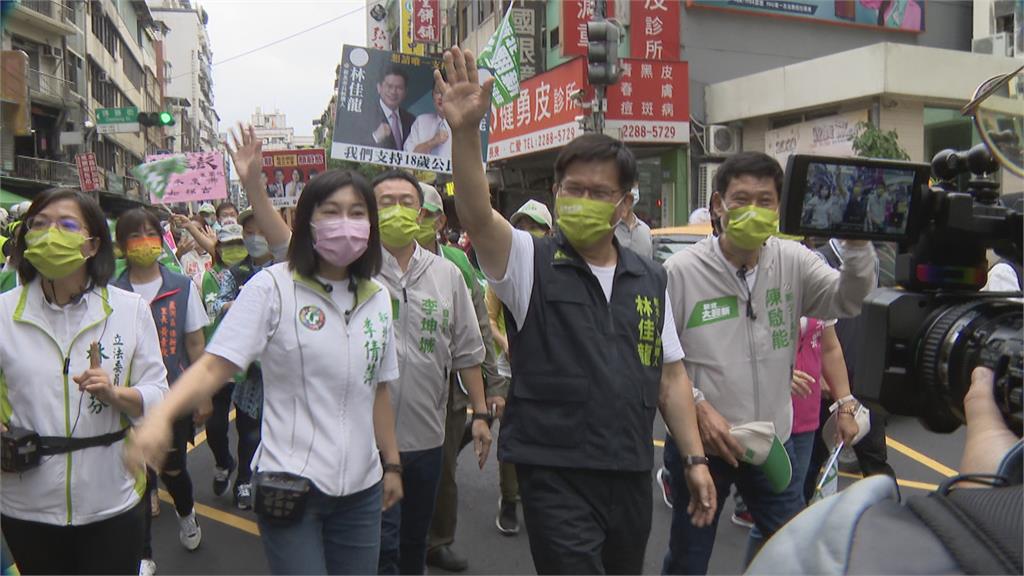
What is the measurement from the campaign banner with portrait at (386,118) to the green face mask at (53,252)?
3.39 metres

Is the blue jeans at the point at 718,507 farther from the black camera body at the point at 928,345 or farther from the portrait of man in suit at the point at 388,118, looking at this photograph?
the portrait of man in suit at the point at 388,118

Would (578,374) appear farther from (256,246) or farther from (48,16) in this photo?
(48,16)

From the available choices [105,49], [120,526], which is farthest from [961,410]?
[105,49]

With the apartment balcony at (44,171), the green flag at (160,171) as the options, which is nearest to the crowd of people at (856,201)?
the green flag at (160,171)

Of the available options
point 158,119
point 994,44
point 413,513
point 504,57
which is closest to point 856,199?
point 413,513

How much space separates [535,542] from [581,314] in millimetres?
712

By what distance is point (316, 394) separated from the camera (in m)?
2.56

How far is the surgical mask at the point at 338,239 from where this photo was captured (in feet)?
8.95

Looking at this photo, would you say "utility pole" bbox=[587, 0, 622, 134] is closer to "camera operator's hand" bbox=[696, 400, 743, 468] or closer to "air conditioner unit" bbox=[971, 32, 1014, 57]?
"camera operator's hand" bbox=[696, 400, 743, 468]

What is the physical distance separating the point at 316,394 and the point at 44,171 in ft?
95.9

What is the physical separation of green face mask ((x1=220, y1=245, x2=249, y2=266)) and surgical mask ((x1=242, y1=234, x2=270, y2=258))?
0.11 meters

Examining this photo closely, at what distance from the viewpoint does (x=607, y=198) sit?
2.70 m

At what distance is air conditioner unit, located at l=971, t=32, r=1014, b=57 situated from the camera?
1569 cm

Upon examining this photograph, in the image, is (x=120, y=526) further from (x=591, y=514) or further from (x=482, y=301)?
(x=482, y=301)
